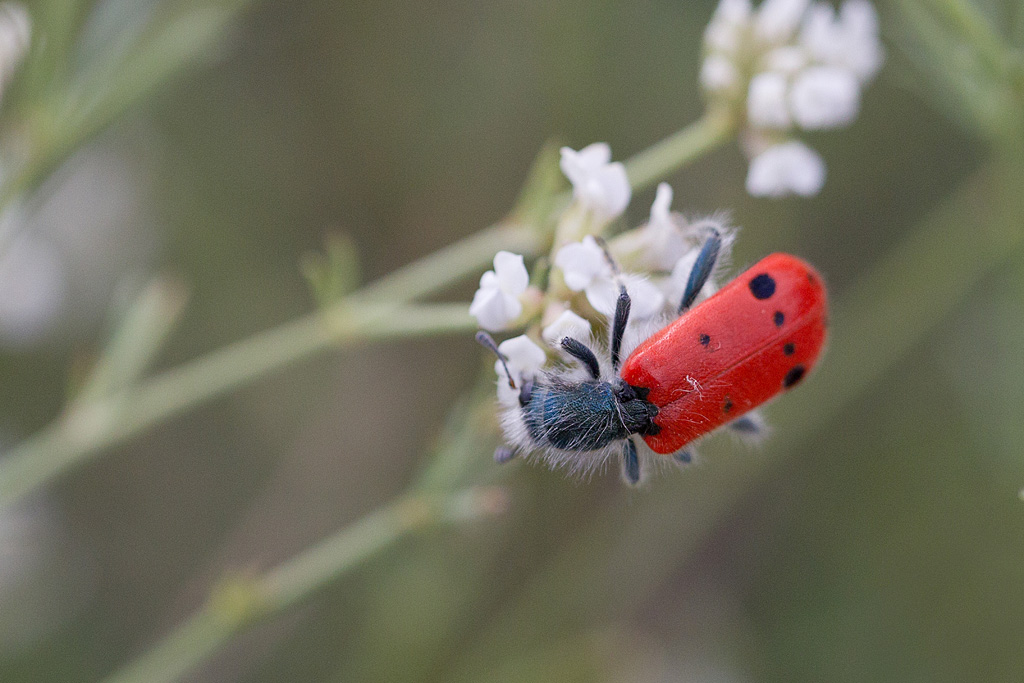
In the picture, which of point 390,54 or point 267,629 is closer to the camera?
point 267,629

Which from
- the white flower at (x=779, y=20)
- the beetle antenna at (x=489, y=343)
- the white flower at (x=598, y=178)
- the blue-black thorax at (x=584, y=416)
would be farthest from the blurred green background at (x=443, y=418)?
the white flower at (x=598, y=178)

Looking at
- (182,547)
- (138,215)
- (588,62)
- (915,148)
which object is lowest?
(915,148)

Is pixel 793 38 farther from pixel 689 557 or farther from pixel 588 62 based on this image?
pixel 689 557

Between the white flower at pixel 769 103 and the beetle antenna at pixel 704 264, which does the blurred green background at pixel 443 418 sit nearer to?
the white flower at pixel 769 103

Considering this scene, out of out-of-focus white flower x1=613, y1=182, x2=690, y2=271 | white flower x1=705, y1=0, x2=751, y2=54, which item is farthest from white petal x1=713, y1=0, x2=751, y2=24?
out-of-focus white flower x1=613, y1=182, x2=690, y2=271

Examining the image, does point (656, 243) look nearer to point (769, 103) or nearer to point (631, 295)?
point (631, 295)

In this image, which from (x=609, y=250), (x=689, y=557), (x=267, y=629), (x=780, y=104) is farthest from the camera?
(x=689, y=557)

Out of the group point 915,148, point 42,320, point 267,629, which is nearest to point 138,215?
point 42,320

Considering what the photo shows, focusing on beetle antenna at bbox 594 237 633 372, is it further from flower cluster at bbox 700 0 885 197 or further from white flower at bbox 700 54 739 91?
white flower at bbox 700 54 739 91
